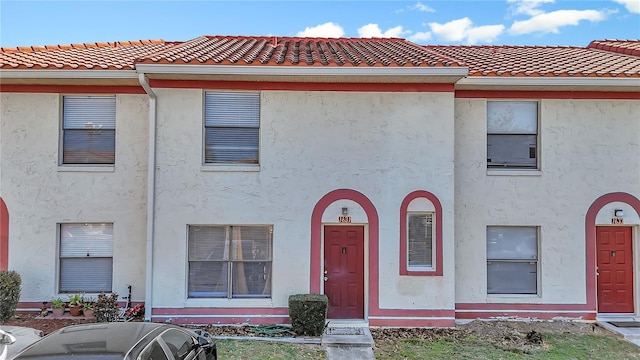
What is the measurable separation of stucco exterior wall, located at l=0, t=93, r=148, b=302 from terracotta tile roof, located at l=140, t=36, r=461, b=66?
8.35ft

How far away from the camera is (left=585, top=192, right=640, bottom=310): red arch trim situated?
9281mm

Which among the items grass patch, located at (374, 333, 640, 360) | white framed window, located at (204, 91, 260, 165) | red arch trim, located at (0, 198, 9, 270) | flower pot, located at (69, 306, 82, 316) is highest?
white framed window, located at (204, 91, 260, 165)

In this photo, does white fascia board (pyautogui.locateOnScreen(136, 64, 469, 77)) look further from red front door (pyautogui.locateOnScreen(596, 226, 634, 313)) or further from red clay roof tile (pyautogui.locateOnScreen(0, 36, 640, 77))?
red front door (pyautogui.locateOnScreen(596, 226, 634, 313))

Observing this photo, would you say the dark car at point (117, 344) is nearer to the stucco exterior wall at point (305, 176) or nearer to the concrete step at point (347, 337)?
the concrete step at point (347, 337)

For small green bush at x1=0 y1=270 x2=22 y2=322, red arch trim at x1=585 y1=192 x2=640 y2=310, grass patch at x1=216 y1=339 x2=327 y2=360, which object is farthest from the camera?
red arch trim at x1=585 y1=192 x2=640 y2=310

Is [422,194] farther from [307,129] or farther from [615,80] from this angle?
[615,80]

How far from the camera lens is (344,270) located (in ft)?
29.6

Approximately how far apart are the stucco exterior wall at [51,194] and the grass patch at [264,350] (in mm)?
3178

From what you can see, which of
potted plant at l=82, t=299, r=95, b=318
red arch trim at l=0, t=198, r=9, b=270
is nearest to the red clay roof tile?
red arch trim at l=0, t=198, r=9, b=270

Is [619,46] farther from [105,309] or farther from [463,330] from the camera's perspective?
[105,309]

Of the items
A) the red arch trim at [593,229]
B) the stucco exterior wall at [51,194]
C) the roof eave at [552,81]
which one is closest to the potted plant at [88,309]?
the stucco exterior wall at [51,194]

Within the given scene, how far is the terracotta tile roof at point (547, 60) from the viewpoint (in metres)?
9.19

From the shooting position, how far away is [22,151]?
9180mm

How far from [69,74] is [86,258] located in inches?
166
